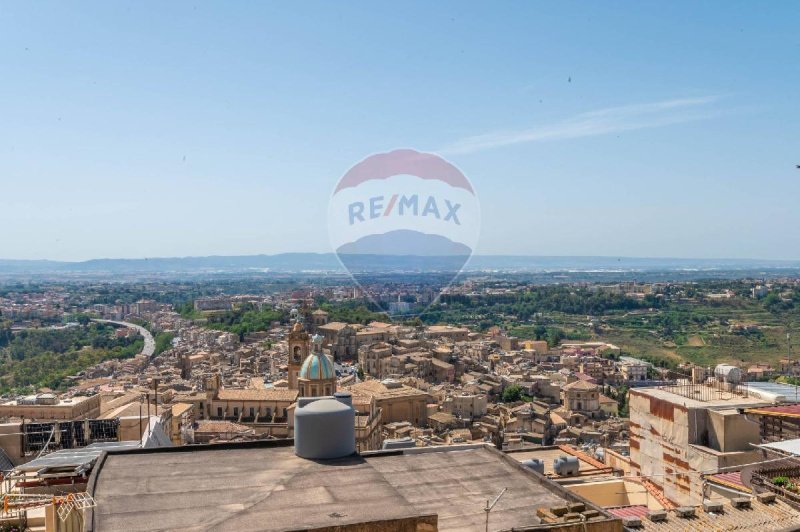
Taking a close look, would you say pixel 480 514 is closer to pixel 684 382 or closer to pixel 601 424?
pixel 684 382

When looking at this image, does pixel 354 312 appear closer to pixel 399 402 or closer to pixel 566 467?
pixel 399 402

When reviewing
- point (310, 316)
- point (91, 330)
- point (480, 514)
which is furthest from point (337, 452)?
point (91, 330)

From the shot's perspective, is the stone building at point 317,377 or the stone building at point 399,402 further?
the stone building at point 399,402

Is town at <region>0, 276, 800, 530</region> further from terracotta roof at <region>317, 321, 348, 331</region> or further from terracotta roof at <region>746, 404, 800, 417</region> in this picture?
terracotta roof at <region>317, 321, 348, 331</region>

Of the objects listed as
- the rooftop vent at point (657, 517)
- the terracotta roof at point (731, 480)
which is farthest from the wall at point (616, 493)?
the rooftop vent at point (657, 517)

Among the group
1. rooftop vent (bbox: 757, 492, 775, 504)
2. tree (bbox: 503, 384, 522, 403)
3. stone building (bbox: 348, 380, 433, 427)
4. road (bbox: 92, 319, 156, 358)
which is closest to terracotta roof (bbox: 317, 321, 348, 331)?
road (bbox: 92, 319, 156, 358)

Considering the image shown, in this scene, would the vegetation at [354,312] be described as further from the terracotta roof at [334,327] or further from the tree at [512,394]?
the tree at [512,394]

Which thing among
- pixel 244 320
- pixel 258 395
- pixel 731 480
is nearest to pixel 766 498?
pixel 731 480
